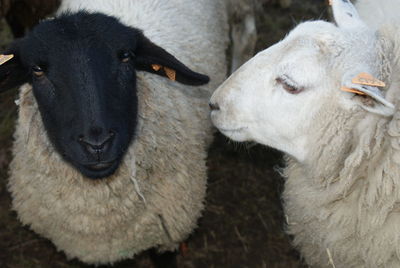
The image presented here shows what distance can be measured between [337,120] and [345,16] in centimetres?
55

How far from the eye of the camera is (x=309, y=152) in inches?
80.2

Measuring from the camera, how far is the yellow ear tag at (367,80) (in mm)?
1653

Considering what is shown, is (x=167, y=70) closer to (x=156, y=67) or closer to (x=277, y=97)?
(x=156, y=67)

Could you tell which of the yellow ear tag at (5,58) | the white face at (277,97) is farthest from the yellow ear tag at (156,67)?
the yellow ear tag at (5,58)

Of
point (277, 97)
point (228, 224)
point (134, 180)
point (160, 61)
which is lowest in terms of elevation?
point (228, 224)

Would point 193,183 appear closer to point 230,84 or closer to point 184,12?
point 230,84

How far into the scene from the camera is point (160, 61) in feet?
7.74

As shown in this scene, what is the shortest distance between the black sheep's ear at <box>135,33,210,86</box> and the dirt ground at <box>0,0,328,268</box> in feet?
3.32

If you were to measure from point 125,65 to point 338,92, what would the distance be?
3.26ft

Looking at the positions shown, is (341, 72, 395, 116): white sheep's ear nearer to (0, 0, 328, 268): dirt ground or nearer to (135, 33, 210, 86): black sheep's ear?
(135, 33, 210, 86): black sheep's ear

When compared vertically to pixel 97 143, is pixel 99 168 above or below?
below

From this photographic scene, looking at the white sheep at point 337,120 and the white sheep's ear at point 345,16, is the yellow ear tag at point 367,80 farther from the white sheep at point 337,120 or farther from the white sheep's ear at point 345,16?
the white sheep's ear at point 345,16

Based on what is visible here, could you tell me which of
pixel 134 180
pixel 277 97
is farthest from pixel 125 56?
pixel 277 97

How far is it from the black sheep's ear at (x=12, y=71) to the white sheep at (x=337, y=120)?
2.99 feet
